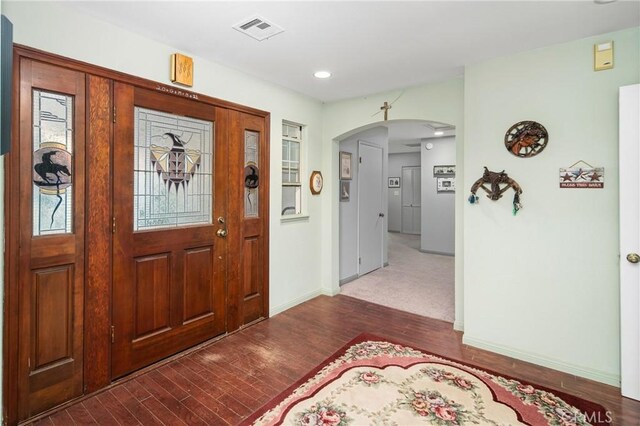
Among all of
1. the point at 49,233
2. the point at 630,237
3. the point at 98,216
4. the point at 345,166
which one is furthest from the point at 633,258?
the point at 49,233

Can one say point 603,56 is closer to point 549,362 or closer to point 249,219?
point 549,362

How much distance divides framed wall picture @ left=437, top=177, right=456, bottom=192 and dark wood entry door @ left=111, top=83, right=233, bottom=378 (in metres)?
5.78

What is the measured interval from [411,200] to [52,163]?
9306mm

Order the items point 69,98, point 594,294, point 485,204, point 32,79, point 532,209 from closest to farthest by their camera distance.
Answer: point 32,79, point 69,98, point 594,294, point 532,209, point 485,204

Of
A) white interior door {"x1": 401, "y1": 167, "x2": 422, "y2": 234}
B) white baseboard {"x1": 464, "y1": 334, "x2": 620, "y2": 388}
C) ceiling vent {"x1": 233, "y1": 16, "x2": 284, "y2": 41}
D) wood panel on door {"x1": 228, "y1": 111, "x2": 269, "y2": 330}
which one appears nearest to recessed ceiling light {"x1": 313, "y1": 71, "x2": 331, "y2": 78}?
wood panel on door {"x1": 228, "y1": 111, "x2": 269, "y2": 330}

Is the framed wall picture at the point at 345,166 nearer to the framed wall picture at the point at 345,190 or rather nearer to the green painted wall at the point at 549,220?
the framed wall picture at the point at 345,190

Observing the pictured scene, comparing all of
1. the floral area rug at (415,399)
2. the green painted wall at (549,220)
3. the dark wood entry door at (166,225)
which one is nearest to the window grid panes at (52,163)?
the dark wood entry door at (166,225)

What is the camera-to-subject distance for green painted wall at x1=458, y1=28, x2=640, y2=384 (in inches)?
95.3

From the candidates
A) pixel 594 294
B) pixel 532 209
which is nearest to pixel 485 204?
pixel 532 209

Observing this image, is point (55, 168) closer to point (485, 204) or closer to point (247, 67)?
point (247, 67)

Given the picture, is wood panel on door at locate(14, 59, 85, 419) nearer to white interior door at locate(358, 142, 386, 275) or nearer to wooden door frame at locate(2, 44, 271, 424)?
wooden door frame at locate(2, 44, 271, 424)

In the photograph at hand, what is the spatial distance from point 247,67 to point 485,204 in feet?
8.58

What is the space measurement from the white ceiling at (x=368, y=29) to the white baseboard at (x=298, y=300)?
2.61 metres

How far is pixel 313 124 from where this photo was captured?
420 cm
